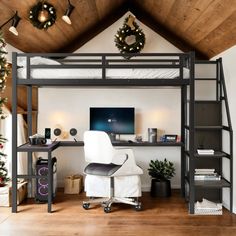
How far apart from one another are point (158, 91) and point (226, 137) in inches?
58.3

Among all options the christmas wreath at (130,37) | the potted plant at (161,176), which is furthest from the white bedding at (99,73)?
the potted plant at (161,176)

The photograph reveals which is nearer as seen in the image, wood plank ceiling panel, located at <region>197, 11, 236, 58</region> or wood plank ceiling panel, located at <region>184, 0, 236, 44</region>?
wood plank ceiling panel, located at <region>184, 0, 236, 44</region>

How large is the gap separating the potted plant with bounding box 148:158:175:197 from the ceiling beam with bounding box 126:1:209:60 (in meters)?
1.93

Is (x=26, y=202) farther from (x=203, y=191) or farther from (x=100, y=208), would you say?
(x=203, y=191)

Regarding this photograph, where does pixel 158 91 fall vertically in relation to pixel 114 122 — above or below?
above

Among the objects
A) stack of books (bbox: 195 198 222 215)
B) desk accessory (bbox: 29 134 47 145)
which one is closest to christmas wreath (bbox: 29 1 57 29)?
desk accessory (bbox: 29 134 47 145)

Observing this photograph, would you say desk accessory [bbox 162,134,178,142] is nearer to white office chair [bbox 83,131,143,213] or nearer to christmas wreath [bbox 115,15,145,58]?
white office chair [bbox 83,131,143,213]

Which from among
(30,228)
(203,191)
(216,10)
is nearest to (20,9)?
(216,10)

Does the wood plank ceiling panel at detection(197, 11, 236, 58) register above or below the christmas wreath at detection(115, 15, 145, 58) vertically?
below

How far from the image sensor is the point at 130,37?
5398mm

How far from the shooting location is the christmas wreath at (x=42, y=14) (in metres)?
3.83

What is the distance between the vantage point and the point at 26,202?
4766mm

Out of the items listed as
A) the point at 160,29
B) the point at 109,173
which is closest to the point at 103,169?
the point at 109,173

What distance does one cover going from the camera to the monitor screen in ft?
18.0
